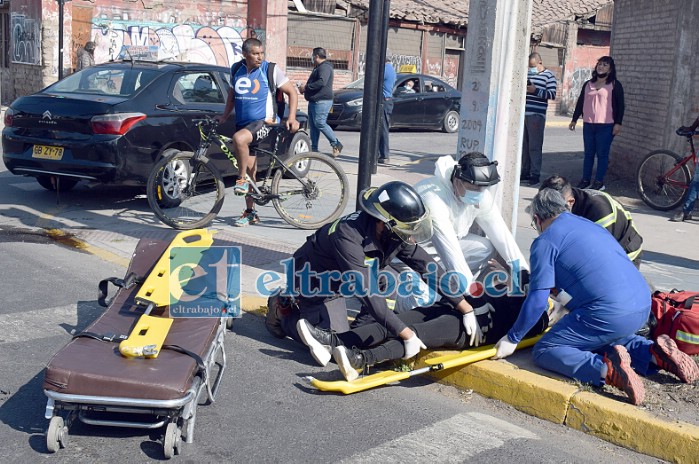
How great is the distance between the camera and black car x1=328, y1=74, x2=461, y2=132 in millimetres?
19125

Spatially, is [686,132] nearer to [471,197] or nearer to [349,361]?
[471,197]

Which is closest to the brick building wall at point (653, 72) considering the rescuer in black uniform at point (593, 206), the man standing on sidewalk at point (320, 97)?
the man standing on sidewalk at point (320, 97)

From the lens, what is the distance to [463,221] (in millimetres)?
6027

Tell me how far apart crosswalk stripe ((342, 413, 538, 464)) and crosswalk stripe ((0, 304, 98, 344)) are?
2597 millimetres

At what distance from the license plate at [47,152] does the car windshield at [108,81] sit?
0.86m

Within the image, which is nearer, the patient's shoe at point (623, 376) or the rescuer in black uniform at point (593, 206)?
the patient's shoe at point (623, 376)

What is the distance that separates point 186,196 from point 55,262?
1646 millimetres

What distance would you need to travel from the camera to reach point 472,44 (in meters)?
6.13

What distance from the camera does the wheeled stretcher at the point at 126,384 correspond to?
13.3 ft

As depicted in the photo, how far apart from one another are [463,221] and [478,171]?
506 mm

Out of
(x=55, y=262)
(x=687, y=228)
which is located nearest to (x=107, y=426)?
(x=55, y=262)

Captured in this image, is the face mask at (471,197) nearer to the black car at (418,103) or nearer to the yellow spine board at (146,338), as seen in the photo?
the yellow spine board at (146,338)

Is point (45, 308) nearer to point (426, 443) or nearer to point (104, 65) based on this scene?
point (426, 443)

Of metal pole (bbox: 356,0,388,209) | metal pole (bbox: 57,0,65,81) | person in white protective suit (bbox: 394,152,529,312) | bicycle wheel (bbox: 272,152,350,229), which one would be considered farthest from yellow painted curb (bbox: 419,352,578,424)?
metal pole (bbox: 57,0,65,81)
